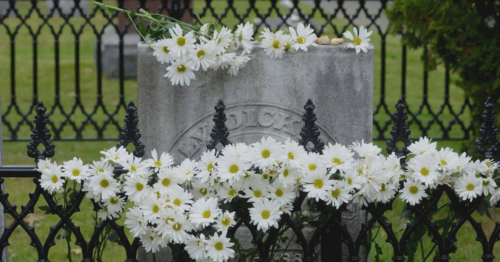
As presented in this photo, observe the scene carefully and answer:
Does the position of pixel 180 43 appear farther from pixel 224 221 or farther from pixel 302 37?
pixel 224 221

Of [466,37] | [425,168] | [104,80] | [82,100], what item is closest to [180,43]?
[425,168]

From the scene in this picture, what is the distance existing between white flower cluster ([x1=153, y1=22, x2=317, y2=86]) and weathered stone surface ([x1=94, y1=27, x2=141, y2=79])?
19.7 feet

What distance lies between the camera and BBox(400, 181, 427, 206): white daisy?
263cm

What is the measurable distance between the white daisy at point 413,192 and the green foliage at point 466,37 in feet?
8.55

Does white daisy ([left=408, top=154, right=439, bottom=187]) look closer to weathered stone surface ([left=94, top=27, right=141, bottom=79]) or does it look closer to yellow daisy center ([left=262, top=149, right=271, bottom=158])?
yellow daisy center ([left=262, top=149, right=271, bottom=158])

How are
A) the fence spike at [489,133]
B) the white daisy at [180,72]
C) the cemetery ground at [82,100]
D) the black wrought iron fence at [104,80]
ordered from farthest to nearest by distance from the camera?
the black wrought iron fence at [104,80]
the cemetery ground at [82,100]
the white daisy at [180,72]
the fence spike at [489,133]

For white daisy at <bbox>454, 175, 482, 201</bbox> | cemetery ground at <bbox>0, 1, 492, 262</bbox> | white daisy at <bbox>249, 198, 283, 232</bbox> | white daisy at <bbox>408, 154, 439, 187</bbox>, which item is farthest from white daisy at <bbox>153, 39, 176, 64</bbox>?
white daisy at <bbox>454, 175, 482, 201</bbox>

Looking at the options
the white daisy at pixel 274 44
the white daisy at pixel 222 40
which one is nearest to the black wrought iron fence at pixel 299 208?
the white daisy at pixel 222 40

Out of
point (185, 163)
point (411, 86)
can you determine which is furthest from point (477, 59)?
point (411, 86)

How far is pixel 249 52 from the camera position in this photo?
2990 millimetres

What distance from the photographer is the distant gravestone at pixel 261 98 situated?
3.11 meters

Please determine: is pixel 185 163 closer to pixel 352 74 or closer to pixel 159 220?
pixel 159 220

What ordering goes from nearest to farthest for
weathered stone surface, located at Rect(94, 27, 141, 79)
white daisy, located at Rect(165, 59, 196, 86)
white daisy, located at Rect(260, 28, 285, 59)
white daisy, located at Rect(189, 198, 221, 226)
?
white daisy, located at Rect(189, 198, 221, 226), white daisy, located at Rect(165, 59, 196, 86), white daisy, located at Rect(260, 28, 285, 59), weathered stone surface, located at Rect(94, 27, 141, 79)

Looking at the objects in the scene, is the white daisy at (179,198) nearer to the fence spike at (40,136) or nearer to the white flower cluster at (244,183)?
the white flower cluster at (244,183)
